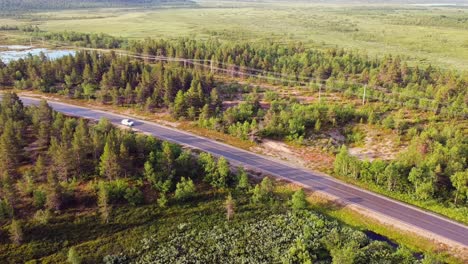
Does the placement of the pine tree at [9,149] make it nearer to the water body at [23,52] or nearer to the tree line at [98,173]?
the tree line at [98,173]

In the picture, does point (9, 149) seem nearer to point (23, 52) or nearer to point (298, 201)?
point (298, 201)

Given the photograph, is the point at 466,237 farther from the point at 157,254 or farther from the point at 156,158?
the point at 156,158

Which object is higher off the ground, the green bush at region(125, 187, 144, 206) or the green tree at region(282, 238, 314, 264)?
the green bush at region(125, 187, 144, 206)

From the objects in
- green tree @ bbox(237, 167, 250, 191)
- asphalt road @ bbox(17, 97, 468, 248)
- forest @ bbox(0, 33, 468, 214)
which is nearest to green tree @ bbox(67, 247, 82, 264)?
green tree @ bbox(237, 167, 250, 191)

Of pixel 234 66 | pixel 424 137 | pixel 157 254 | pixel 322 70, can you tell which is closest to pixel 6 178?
pixel 157 254

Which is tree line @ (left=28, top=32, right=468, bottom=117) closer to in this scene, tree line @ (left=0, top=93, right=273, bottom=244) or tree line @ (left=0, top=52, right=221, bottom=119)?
tree line @ (left=0, top=52, right=221, bottom=119)

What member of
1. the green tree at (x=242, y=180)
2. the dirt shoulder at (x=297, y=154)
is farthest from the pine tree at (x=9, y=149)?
the green tree at (x=242, y=180)
